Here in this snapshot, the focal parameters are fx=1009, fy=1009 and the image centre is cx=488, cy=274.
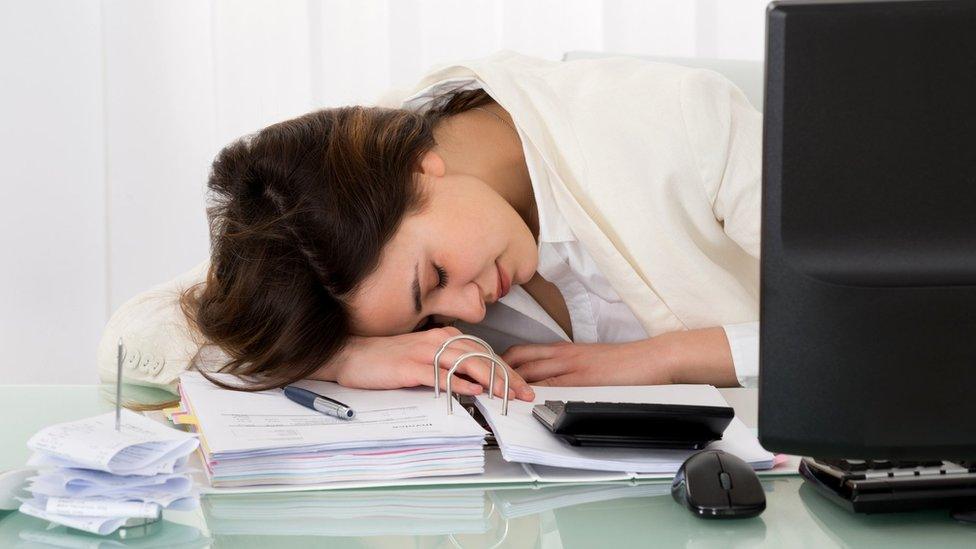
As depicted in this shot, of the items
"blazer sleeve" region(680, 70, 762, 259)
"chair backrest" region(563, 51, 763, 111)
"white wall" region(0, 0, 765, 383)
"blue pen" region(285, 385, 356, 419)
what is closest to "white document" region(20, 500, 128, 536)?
"blue pen" region(285, 385, 356, 419)

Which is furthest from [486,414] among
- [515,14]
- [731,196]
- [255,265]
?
[515,14]

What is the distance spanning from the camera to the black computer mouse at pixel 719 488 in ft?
2.35

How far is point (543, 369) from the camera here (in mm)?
1274

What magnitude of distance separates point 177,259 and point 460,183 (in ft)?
5.39

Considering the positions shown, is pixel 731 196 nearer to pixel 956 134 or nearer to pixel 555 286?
pixel 555 286

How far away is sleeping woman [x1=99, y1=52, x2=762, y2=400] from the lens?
121cm

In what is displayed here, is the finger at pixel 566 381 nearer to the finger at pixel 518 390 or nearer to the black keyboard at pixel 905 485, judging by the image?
the finger at pixel 518 390

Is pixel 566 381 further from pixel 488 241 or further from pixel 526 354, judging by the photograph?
pixel 488 241

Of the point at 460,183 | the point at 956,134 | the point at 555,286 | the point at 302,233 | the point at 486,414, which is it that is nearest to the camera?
the point at 956,134

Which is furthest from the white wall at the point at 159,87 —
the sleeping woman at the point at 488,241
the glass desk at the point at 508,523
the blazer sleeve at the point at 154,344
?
the glass desk at the point at 508,523

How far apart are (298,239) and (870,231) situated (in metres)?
0.74

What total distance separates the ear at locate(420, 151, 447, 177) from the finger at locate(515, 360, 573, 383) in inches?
11.3

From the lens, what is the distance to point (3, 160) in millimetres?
2691

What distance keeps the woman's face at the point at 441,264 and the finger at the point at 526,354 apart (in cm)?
7
